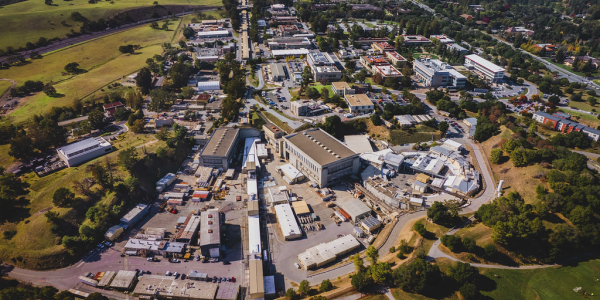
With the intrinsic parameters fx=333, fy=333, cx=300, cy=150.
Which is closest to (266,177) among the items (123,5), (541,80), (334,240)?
(334,240)

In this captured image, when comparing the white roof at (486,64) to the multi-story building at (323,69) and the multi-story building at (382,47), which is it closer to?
the multi-story building at (382,47)

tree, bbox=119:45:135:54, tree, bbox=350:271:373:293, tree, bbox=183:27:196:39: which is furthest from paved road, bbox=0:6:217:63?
tree, bbox=350:271:373:293

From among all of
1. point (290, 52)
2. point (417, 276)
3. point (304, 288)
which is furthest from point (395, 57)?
point (304, 288)

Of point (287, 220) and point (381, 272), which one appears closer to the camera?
point (381, 272)

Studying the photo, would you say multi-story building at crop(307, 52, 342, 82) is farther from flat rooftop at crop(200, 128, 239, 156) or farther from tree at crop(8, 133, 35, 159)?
tree at crop(8, 133, 35, 159)

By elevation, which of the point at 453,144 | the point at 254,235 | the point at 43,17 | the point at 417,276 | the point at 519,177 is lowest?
the point at 254,235

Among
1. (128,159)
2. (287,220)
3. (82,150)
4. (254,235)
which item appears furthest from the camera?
(82,150)

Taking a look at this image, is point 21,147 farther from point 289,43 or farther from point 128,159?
point 289,43

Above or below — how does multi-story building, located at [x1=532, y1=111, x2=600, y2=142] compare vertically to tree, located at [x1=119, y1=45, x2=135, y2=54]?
below
